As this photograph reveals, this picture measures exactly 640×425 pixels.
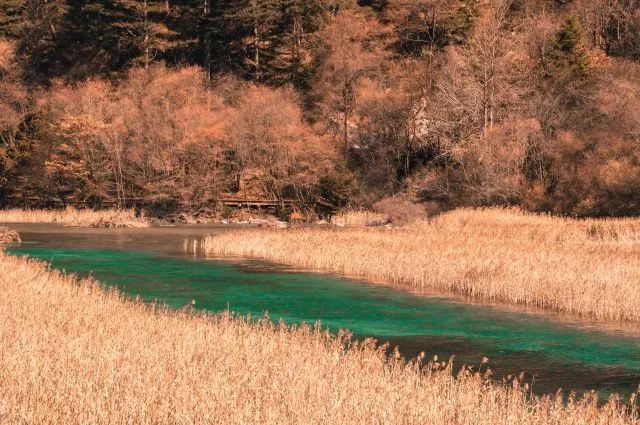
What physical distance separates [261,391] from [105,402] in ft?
7.55

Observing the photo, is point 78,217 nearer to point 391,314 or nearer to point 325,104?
point 325,104

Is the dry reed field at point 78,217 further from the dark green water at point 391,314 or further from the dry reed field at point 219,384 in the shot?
the dry reed field at point 219,384

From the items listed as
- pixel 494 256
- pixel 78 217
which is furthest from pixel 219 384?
pixel 78 217

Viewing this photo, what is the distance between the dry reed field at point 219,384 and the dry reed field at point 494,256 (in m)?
10.9

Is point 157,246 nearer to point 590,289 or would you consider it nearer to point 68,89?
point 590,289

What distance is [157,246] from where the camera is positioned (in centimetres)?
4666

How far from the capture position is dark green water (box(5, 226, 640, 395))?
1767 centimetres

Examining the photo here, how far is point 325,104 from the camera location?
83.1 meters

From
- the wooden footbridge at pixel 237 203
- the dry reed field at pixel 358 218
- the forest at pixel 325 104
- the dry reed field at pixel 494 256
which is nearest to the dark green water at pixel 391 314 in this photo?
the dry reed field at pixel 494 256

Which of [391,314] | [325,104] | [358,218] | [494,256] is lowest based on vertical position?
[391,314]

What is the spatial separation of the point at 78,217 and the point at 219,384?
57654 mm

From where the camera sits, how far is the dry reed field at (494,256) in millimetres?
25266

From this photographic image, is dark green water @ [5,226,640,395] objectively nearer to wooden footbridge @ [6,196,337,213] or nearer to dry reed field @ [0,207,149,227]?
dry reed field @ [0,207,149,227]

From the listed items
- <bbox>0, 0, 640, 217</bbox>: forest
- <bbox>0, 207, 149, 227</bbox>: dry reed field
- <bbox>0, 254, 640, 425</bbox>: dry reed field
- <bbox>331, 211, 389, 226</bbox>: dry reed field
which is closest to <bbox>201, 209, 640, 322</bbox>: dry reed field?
<bbox>0, 254, 640, 425</bbox>: dry reed field
